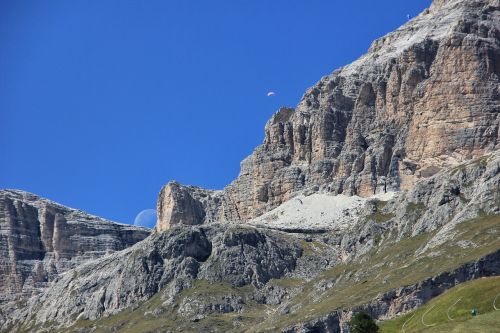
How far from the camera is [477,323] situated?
194875mm

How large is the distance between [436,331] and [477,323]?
24.7 feet

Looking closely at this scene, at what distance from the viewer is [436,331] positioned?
198125 mm
